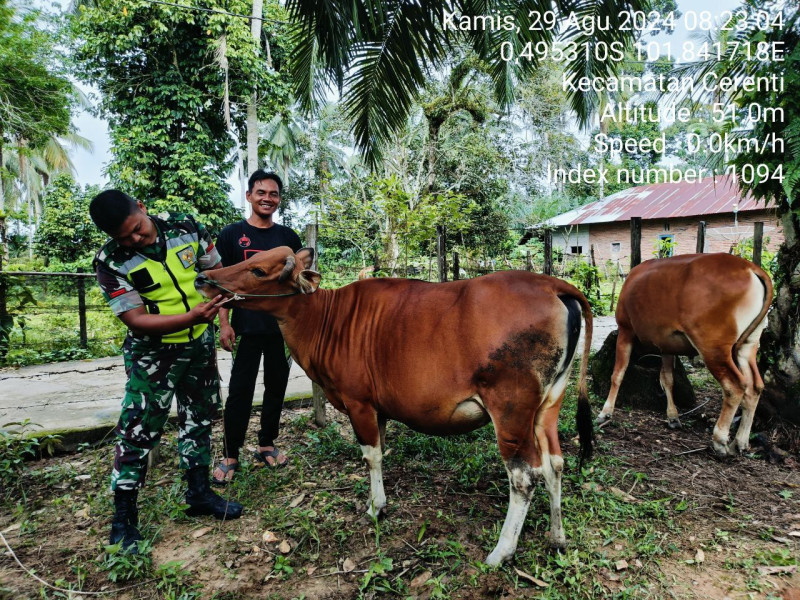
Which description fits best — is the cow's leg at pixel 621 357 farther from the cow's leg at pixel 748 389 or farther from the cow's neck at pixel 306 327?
the cow's neck at pixel 306 327

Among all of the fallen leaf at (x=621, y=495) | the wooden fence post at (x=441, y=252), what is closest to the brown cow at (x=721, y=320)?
the fallen leaf at (x=621, y=495)

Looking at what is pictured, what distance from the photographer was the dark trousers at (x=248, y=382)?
3666 millimetres

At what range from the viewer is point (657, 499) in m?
3.30

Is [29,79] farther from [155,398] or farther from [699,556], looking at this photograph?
[699,556]

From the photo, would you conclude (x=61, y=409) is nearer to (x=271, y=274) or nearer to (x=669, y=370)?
(x=271, y=274)

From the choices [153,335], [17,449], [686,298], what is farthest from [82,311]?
[686,298]

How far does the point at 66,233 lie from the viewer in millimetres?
16047

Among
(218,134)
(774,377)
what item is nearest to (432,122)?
(218,134)

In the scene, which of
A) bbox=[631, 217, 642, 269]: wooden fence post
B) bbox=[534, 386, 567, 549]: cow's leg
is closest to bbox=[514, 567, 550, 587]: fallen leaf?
bbox=[534, 386, 567, 549]: cow's leg

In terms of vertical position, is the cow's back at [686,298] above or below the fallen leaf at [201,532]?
above

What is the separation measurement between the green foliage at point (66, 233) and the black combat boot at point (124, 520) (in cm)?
1566

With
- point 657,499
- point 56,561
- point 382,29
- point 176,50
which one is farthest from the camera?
point 176,50

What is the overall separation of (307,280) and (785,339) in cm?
401

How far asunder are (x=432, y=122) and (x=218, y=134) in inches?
270
